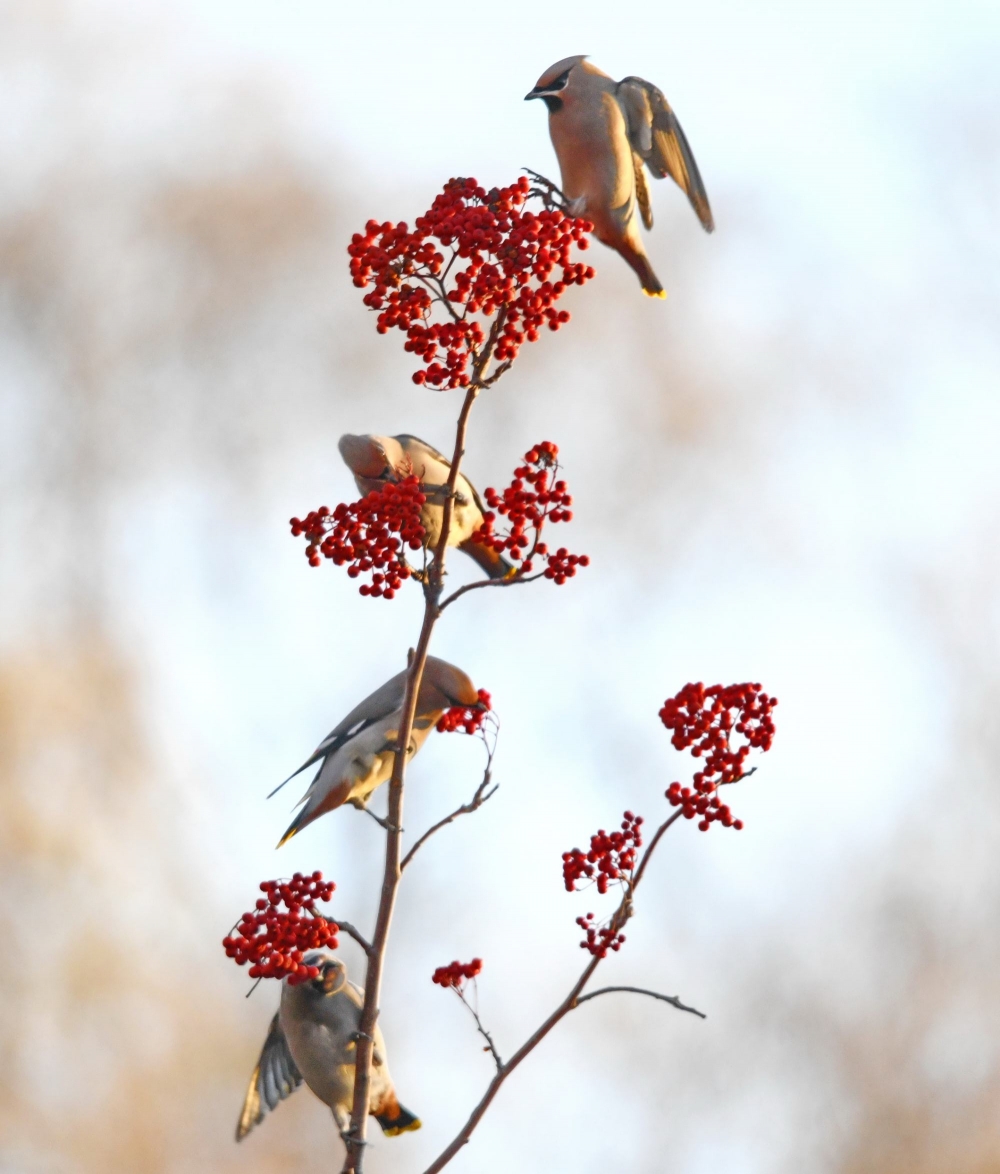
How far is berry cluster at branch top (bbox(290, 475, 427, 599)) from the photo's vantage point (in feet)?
8.20

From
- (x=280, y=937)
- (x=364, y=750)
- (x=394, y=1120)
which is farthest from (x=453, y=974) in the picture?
(x=394, y=1120)

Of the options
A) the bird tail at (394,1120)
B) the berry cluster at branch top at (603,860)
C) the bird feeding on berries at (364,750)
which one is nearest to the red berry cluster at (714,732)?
the berry cluster at branch top at (603,860)

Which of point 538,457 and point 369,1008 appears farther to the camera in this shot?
point 538,457

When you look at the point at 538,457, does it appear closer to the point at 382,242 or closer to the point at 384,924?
the point at 382,242

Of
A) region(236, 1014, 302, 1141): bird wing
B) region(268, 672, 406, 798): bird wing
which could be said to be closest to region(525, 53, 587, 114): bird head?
region(268, 672, 406, 798): bird wing

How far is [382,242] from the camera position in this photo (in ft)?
8.53

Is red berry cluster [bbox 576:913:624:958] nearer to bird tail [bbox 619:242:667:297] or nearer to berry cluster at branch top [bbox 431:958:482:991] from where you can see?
berry cluster at branch top [bbox 431:958:482:991]

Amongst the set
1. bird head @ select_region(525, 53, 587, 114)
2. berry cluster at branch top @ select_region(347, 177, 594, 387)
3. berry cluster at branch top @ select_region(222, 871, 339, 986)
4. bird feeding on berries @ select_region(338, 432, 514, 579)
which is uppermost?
bird head @ select_region(525, 53, 587, 114)

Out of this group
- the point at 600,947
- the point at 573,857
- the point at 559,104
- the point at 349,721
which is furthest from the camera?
the point at 559,104

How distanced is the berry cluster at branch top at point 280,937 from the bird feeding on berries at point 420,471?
61.8 inches

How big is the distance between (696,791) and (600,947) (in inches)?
11.2

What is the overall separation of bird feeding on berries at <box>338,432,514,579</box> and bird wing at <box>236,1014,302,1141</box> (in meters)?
1.45

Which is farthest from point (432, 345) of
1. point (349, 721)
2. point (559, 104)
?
point (559, 104)

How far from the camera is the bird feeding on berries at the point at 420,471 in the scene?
163 inches
